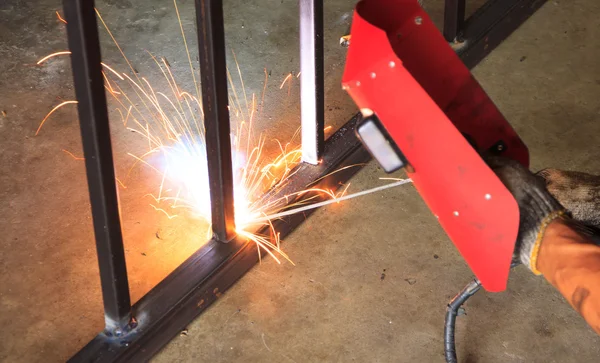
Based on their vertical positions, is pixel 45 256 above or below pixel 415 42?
below

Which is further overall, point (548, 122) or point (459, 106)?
point (548, 122)

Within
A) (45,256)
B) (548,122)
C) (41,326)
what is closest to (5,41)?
(45,256)

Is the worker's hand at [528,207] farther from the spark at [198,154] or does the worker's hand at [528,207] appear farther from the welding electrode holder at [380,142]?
the spark at [198,154]

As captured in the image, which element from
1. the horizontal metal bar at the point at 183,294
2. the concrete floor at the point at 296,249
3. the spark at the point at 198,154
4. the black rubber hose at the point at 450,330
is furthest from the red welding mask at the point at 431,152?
the spark at the point at 198,154

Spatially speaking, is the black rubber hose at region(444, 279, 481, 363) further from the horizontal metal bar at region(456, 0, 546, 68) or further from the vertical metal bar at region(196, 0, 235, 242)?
the horizontal metal bar at region(456, 0, 546, 68)

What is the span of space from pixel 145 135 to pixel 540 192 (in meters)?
1.95

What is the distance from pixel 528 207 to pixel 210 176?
1109 millimetres

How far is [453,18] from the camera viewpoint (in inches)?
145

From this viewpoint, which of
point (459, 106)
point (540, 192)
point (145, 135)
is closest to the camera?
point (540, 192)

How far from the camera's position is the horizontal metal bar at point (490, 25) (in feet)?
12.2

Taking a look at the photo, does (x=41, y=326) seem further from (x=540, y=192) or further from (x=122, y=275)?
(x=540, y=192)

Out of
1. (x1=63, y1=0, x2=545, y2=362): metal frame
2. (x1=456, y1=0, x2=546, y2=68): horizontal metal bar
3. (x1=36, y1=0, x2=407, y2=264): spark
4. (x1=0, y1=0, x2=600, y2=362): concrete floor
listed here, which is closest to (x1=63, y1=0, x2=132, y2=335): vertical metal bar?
(x1=63, y1=0, x2=545, y2=362): metal frame

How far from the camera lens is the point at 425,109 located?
1650mm

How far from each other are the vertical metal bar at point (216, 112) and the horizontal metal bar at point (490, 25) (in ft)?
5.01
